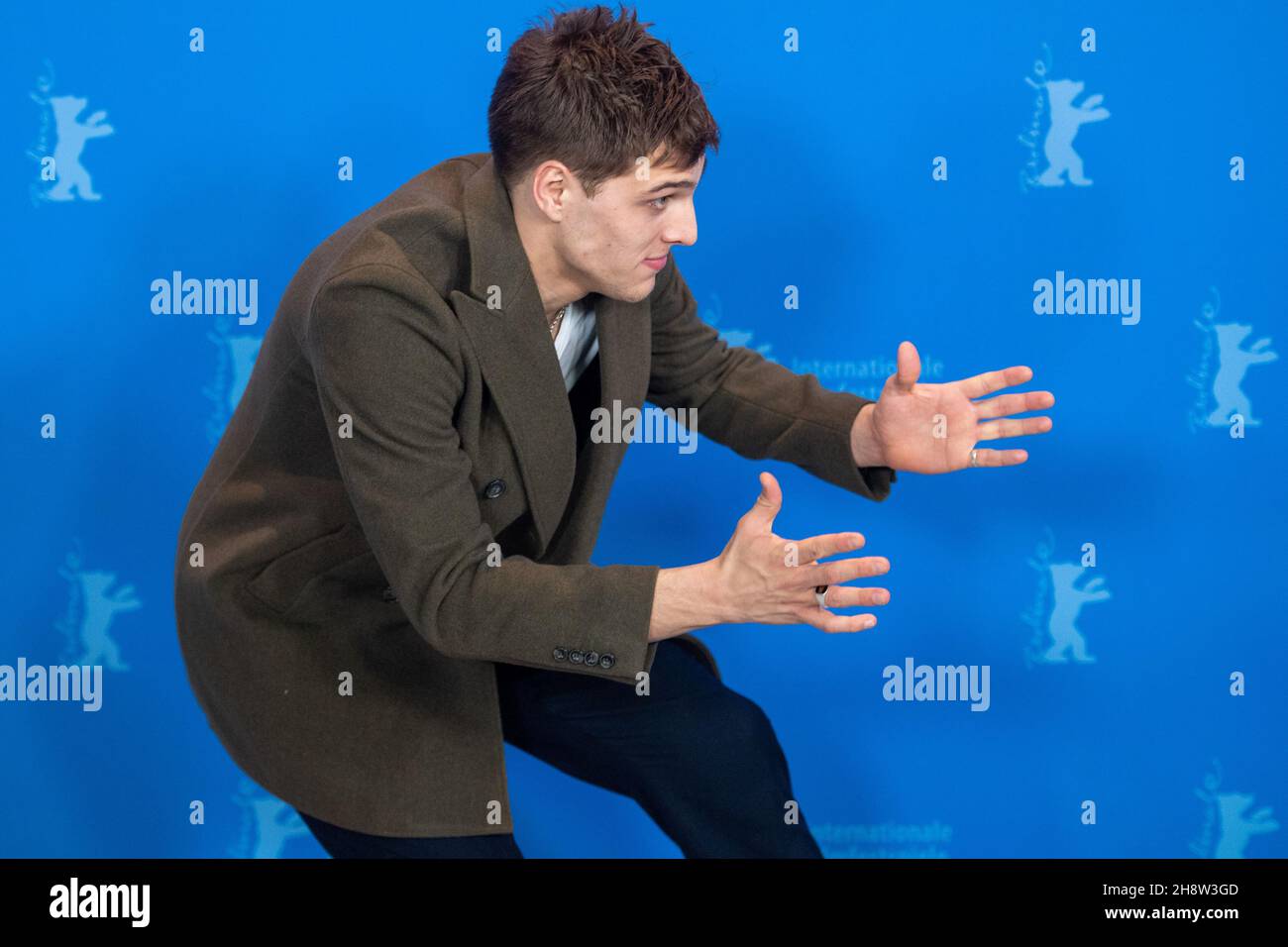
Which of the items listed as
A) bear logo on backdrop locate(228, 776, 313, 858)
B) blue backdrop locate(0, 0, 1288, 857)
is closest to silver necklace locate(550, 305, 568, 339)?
blue backdrop locate(0, 0, 1288, 857)

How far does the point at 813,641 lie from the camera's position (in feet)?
7.20

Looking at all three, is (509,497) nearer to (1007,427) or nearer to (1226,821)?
(1007,427)

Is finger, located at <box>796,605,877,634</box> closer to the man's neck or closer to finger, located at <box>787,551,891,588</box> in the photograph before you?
finger, located at <box>787,551,891,588</box>

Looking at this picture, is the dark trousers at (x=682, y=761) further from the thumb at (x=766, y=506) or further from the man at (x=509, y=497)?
the thumb at (x=766, y=506)

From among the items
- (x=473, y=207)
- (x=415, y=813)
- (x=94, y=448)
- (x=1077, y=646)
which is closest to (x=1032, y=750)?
(x=1077, y=646)

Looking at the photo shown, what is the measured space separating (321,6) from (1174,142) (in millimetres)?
1181

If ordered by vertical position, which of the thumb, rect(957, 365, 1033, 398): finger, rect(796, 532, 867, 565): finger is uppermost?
rect(957, 365, 1033, 398): finger

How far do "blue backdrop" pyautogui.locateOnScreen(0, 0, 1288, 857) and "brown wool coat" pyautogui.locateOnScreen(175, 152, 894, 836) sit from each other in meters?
0.47

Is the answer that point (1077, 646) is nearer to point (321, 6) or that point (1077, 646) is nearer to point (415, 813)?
point (415, 813)

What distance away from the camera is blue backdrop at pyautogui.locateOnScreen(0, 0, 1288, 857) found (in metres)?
1.97

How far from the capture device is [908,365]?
1.50 metres

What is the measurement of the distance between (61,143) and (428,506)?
1.04m

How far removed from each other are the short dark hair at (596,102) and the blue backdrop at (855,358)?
61 cm

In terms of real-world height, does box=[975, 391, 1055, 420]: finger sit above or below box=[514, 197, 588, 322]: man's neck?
below
